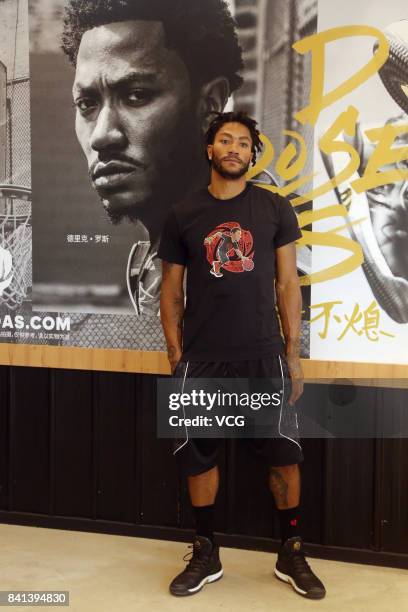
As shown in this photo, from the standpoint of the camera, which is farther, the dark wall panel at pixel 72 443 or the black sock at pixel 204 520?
the dark wall panel at pixel 72 443

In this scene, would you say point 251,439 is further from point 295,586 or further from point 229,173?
point 229,173

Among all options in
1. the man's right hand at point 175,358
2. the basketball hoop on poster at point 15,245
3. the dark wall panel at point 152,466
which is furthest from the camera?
the basketball hoop on poster at point 15,245

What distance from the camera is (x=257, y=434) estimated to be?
2.85 metres

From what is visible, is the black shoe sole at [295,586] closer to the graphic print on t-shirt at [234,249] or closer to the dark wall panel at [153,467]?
the dark wall panel at [153,467]

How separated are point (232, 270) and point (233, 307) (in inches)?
5.2

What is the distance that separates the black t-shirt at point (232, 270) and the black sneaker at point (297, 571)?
0.75m

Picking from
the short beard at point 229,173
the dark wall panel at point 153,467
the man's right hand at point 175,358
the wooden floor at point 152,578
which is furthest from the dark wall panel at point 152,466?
the short beard at point 229,173

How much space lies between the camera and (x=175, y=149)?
3189mm

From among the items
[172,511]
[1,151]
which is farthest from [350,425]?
[1,151]

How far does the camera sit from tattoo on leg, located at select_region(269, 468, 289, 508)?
2.88m

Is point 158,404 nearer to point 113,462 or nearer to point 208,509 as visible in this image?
point 113,462

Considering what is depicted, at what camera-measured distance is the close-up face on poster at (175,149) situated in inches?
117

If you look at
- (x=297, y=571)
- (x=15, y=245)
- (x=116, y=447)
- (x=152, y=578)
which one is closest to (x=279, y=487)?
(x=297, y=571)

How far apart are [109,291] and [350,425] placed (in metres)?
1.17
